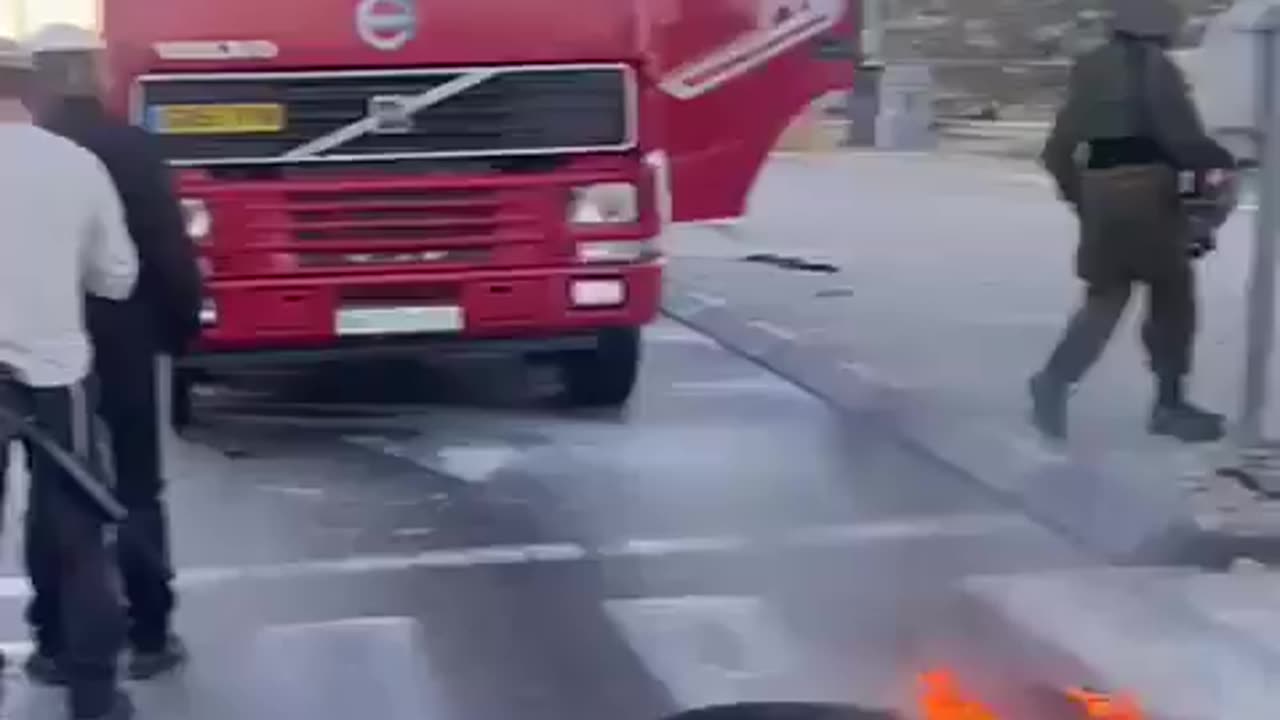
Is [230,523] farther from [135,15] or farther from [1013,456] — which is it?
[1013,456]

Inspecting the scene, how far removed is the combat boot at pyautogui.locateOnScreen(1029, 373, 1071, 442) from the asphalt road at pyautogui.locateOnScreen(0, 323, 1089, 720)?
502mm

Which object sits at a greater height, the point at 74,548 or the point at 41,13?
the point at 41,13

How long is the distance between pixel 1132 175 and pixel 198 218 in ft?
13.0

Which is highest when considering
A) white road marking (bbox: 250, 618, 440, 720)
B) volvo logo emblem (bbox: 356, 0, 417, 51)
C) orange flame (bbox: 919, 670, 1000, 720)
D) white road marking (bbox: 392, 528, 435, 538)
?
volvo logo emblem (bbox: 356, 0, 417, 51)

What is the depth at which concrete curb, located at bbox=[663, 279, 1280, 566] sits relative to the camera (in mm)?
7512

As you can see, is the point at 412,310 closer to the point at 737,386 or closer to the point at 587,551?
the point at 587,551

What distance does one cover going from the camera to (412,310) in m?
9.65

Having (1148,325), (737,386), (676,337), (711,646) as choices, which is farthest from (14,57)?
(676,337)

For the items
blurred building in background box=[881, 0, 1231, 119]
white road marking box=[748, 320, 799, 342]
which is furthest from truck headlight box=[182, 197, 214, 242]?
blurred building in background box=[881, 0, 1231, 119]

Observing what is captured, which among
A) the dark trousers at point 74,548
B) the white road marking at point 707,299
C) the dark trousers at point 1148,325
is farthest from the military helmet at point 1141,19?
the white road marking at point 707,299

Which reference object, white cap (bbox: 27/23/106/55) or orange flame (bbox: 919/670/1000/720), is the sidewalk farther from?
white cap (bbox: 27/23/106/55)

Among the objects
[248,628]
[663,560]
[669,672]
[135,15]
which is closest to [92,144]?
[248,628]

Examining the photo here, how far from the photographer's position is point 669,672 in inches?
244

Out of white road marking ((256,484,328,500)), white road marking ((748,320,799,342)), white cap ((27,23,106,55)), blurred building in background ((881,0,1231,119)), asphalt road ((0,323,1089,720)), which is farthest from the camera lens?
blurred building in background ((881,0,1231,119))
